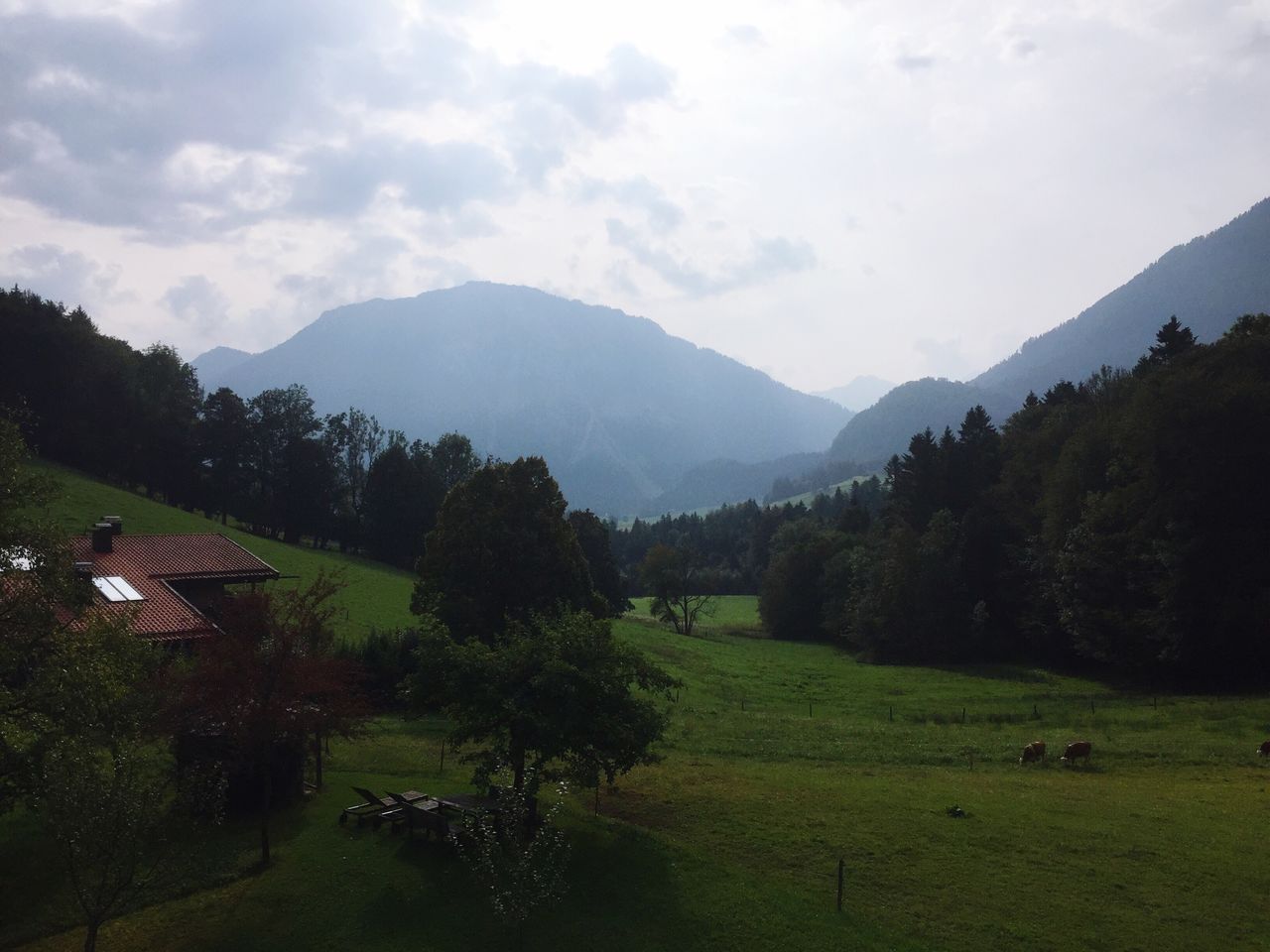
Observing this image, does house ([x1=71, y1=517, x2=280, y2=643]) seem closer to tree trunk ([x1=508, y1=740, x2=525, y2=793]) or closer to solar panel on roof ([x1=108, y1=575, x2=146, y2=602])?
solar panel on roof ([x1=108, y1=575, x2=146, y2=602])

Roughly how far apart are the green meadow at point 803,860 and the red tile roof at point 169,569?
10.1 m

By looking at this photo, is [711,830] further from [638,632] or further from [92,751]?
[638,632]

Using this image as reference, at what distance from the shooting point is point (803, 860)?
2067cm

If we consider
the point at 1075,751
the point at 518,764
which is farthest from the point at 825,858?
the point at 1075,751

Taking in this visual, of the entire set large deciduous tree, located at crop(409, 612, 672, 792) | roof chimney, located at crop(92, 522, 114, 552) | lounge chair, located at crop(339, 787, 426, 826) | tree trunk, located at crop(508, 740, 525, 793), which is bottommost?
lounge chair, located at crop(339, 787, 426, 826)

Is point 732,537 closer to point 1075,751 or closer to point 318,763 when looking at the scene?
point 1075,751

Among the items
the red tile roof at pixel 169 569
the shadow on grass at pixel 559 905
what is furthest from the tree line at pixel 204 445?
the shadow on grass at pixel 559 905

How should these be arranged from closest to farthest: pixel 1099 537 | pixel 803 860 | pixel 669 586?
1. pixel 803 860
2. pixel 1099 537
3. pixel 669 586

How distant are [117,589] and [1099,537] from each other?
5533 centimetres

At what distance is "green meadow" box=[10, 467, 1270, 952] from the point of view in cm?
1739

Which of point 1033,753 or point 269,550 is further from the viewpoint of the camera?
point 269,550

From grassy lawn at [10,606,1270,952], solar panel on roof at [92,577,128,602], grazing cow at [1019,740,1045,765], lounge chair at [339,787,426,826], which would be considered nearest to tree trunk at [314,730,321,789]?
grassy lawn at [10,606,1270,952]

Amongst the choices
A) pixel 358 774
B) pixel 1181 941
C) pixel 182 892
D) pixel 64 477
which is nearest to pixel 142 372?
pixel 64 477

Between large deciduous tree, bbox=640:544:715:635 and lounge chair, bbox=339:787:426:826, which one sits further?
large deciduous tree, bbox=640:544:715:635
